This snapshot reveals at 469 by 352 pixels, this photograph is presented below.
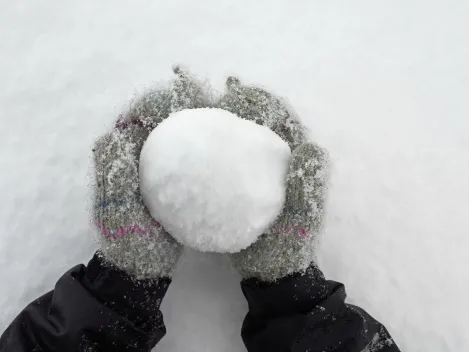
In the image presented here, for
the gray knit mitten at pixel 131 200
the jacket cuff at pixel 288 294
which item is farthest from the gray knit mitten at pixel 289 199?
the gray knit mitten at pixel 131 200

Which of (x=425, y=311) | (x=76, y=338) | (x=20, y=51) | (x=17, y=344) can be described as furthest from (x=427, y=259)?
(x=20, y=51)

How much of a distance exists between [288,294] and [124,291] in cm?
31

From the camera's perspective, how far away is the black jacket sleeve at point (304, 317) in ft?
3.25

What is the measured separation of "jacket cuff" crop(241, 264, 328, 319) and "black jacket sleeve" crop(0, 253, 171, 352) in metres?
0.20

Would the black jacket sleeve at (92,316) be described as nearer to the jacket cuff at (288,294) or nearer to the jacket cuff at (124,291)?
the jacket cuff at (124,291)

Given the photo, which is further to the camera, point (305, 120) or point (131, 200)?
point (305, 120)

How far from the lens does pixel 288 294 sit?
99 centimetres

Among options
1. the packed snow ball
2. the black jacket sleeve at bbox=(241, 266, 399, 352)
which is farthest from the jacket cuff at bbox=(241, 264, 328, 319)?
the packed snow ball

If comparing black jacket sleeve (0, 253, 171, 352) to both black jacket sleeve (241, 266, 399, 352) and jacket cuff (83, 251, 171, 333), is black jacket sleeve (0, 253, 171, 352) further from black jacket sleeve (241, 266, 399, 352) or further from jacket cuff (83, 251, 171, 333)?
black jacket sleeve (241, 266, 399, 352)

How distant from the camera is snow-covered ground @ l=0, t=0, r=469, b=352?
45.3 inches

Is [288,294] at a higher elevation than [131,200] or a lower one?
lower

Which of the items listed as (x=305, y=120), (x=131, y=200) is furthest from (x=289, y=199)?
(x=305, y=120)

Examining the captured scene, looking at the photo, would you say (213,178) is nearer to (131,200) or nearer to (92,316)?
(131,200)

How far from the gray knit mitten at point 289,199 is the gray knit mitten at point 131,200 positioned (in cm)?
13
